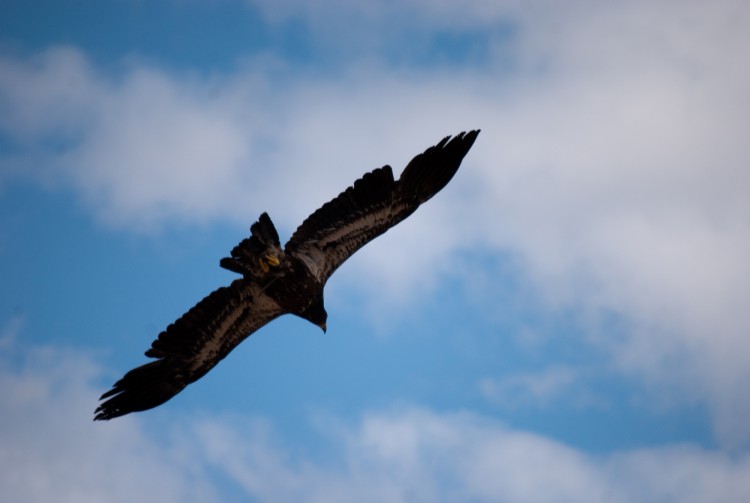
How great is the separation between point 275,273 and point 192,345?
1.82 metres

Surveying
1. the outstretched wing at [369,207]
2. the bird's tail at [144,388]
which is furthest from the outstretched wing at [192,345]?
the outstretched wing at [369,207]

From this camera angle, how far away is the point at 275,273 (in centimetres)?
1534

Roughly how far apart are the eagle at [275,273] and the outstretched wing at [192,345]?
0.02 meters

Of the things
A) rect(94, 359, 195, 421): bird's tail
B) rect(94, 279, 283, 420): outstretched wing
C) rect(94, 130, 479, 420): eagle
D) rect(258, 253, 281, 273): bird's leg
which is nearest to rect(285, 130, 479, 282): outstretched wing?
rect(94, 130, 479, 420): eagle

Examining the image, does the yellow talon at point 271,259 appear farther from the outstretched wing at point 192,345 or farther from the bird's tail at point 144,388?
the bird's tail at point 144,388

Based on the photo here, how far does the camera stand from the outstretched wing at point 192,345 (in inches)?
→ 600

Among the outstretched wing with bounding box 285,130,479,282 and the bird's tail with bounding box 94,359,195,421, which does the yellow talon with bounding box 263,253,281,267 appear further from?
the bird's tail with bounding box 94,359,195,421

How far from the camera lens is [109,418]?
49.6 feet

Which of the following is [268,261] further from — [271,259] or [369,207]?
[369,207]

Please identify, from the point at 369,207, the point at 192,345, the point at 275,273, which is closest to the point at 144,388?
the point at 192,345

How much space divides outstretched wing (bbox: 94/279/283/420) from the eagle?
0.6 inches

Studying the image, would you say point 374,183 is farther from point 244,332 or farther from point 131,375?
point 131,375

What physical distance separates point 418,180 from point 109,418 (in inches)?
254

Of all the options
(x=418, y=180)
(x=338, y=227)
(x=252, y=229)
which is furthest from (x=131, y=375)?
(x=418, y=180)
